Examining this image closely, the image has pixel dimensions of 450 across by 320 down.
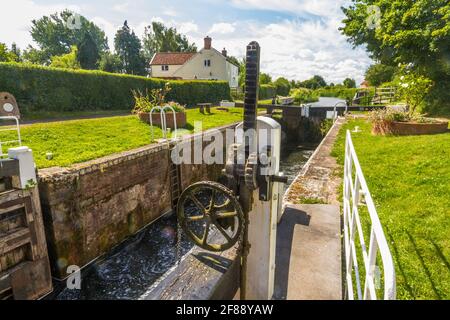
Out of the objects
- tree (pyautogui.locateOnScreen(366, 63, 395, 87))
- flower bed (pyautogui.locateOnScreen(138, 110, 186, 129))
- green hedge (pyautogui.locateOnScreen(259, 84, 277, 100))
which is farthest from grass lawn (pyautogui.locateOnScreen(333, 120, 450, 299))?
tree (pyautogui.locateOnScreen(366, 63, 395, 87))

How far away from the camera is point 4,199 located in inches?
208

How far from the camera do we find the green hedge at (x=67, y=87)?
13.7m

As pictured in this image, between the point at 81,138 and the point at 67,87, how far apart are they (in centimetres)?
764

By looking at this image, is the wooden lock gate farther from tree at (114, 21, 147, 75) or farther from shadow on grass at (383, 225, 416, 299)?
tree at (114, 21, 147, 75)

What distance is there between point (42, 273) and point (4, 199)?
186 cm

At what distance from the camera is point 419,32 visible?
12.6 metres

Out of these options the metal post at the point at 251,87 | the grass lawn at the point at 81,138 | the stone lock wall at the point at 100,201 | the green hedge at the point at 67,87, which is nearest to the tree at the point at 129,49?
the green hedge at the point at 67,87

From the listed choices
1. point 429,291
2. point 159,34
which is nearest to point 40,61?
point 159,34

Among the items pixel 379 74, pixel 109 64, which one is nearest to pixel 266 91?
pixel 379 74

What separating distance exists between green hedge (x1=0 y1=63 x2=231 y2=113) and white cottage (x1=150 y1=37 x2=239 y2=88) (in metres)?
21.0

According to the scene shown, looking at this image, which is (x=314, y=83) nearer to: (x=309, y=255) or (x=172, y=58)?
(x=172, y=58)

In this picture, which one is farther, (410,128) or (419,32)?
(419,32)

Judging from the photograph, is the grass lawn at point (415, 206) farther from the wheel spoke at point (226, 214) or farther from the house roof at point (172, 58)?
the house roof at point (172, 58)
